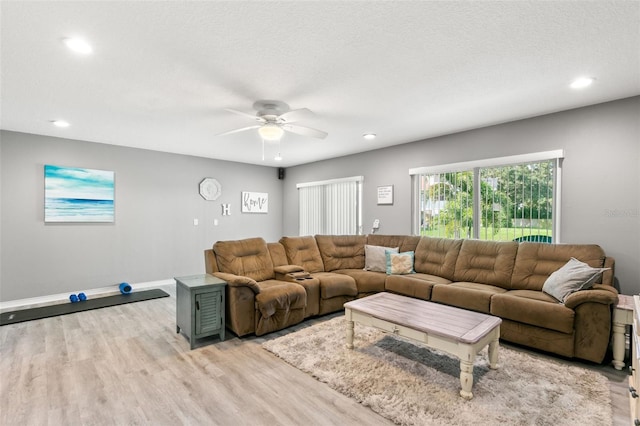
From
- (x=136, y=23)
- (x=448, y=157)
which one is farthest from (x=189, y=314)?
(x=448, y=157)

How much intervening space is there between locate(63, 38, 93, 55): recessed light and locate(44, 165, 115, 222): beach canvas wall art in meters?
3.39

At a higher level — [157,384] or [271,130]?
[271,130]

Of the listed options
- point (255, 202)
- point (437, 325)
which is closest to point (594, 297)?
point (437, 325)

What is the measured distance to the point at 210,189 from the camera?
629 cm

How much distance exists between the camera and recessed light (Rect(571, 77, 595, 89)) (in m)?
2.69

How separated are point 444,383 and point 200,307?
2332 millimetres

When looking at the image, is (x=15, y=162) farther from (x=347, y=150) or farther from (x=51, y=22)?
(x=347, y=150)

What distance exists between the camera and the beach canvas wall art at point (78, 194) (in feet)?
15.1

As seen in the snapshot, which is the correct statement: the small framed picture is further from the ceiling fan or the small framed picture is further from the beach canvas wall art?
the beach canvas wall art

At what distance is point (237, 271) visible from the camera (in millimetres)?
3785

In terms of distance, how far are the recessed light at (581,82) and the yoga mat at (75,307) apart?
5899mm

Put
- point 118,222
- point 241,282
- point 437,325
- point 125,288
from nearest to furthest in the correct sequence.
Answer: point 437,325 < point 241,282 < point 125,288 < point 118,222

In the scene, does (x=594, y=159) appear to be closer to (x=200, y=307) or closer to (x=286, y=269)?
(x=286, y=269)

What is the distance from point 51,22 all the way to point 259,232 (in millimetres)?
5559
